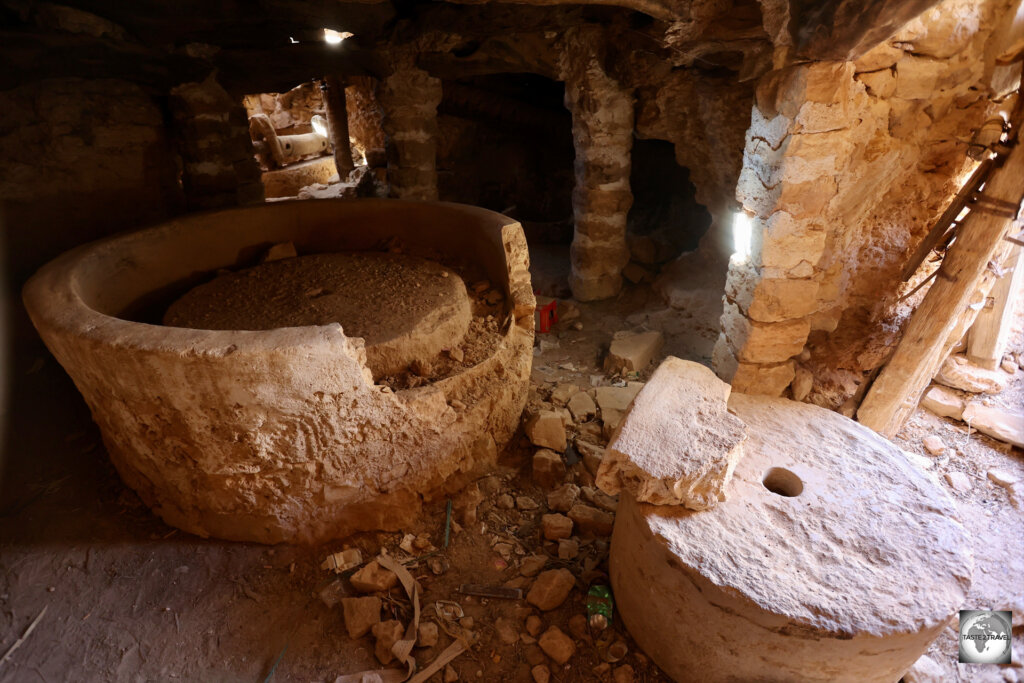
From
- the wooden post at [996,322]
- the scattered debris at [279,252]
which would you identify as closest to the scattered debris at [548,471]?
the scattered debris at [279,252]

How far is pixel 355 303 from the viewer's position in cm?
321

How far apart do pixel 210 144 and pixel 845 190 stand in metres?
4.80

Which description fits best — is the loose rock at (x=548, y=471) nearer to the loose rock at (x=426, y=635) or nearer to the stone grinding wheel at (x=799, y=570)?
the stone grinding wheel at (x=799, y=570)

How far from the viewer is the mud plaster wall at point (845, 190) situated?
2.86 meters

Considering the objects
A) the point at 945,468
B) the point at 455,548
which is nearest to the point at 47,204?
the point at 455,548

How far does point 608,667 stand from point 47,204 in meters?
4.52

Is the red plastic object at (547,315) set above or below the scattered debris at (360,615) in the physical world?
below

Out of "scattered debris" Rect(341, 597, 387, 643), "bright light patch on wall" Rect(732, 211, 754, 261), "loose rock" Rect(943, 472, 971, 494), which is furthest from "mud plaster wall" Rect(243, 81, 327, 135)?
"loose rock" Rect(943, 472, 971, 494)

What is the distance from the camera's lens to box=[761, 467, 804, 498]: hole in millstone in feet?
7.67

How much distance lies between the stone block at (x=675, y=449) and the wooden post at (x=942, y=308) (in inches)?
64.6

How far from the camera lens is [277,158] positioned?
9336mm

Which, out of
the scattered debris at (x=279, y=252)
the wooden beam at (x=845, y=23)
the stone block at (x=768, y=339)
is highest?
the wooden beam at (x=845, y=23)

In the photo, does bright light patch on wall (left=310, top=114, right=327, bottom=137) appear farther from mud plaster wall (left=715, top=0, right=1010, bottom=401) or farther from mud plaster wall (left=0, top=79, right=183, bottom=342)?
mud plaster wall (left=715, top=0, right=1010, bottom=401)

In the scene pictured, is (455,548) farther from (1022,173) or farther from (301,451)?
(1022,173)
